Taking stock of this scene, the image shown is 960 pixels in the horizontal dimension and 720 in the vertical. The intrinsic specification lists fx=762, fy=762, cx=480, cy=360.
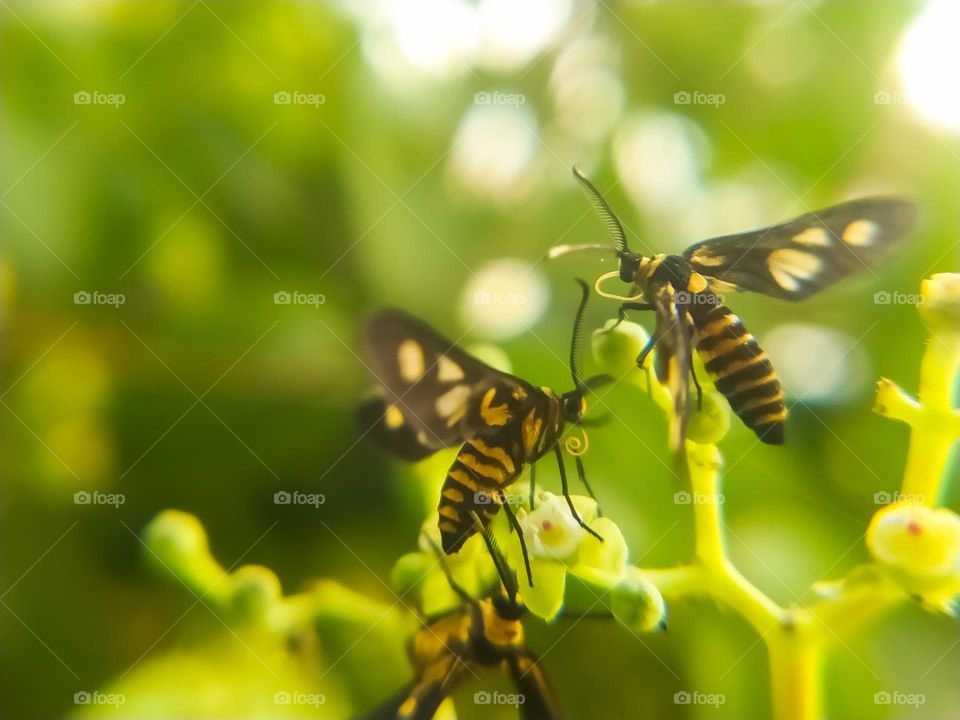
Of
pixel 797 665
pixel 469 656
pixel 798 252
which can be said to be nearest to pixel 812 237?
pixel 798 252

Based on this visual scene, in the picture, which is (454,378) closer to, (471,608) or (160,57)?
(471,608)

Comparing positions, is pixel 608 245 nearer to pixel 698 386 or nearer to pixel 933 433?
pixel 698 386

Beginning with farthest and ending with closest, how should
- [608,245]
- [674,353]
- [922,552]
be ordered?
[608,245] < [674,353] < [922,552]

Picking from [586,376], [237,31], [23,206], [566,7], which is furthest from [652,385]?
[23,206]

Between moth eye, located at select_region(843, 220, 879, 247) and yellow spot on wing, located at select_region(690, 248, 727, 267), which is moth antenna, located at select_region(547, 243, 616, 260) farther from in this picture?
moth eye, located at select_region(843, 220, 879, 247)

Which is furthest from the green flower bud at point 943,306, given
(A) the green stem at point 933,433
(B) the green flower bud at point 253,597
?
(B) the green flower bud at point 253,597

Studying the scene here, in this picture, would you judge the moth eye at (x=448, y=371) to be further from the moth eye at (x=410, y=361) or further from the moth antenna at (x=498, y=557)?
the moth antenna at (x=498, y=557)
